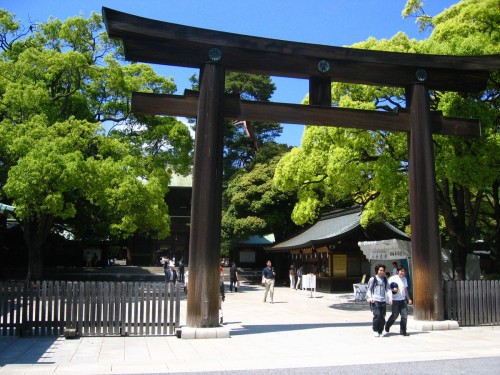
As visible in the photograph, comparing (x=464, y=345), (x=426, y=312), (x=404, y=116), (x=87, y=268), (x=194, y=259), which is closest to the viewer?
(x=464, y=345)

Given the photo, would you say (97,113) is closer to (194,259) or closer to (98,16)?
(98,16)

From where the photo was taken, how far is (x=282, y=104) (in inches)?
456

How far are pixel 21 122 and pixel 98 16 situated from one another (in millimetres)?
7058

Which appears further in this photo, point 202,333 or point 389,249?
point 389,249

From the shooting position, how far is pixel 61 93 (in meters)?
23.9

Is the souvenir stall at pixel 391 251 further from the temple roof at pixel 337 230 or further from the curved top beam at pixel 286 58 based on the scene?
the curved top beam at pixel 286 58

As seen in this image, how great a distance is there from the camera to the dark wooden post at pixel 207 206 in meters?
10.4

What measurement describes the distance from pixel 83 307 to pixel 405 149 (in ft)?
37.1

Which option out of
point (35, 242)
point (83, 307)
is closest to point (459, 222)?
point (83, 307)

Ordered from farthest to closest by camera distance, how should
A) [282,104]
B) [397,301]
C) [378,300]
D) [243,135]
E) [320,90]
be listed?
[243,135], [320,90], [282,104], [397,301], [378,300]

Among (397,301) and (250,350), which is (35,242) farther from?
(397,301)

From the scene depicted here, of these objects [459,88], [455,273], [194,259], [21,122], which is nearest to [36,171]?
[21,122]

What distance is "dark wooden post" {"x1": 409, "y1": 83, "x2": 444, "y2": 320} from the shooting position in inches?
459

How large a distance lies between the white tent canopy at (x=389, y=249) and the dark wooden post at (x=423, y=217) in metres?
7.36
